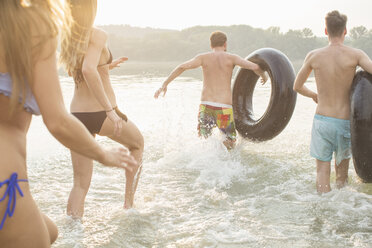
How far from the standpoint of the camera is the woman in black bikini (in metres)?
3.26

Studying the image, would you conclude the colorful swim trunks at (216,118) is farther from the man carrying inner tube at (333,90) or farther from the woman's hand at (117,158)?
the woman's hand at (117,158)

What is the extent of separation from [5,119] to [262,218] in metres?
3.06

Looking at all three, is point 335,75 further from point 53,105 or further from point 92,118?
point 53,105

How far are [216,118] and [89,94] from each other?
9.99 ft

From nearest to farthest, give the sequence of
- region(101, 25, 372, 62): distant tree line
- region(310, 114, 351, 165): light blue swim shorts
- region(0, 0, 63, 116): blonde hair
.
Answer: region(0, 0, 63, 116): blonde hair → region(310, 114, 351, 165): light blue swim shorts → region(101, 25, 372, 62): distant tree line

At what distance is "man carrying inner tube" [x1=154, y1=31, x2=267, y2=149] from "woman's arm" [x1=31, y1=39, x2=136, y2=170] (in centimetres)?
460

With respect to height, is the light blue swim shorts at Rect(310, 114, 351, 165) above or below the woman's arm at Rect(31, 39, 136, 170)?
below

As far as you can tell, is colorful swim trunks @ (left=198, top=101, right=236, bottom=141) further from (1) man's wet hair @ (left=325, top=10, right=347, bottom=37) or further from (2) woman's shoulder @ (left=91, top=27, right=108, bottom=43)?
(2) woman's shoulder @ (left=91, top=27, right=108, bottom=43)

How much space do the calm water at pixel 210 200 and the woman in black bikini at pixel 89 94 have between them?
434mm

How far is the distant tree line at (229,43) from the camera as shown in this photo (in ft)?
193

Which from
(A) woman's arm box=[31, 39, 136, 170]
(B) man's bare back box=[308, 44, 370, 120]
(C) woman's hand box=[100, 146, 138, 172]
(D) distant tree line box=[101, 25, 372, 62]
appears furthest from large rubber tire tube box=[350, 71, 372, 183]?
(D) distant tree line box=[101, 25, 372, 62]

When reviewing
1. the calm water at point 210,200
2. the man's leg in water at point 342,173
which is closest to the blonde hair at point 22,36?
the calm water at point 210,200

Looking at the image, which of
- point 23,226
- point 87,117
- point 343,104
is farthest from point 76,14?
point 343,104

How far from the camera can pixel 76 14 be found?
3.25 meters
